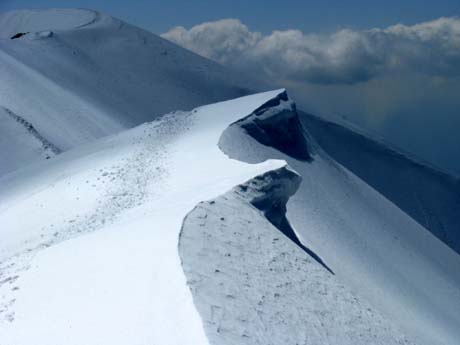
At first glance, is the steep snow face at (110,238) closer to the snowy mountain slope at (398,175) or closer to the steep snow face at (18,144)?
the steep snow face at (18,144)

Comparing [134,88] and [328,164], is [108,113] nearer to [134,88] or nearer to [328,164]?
[134,88]

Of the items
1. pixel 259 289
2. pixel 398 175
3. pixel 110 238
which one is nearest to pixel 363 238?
pixel 110 238

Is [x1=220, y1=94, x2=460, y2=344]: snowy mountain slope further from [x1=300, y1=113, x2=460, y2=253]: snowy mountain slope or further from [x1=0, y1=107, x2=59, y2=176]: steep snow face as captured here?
[x1=300, y1=113, x2=460, y2=253]: snowy mountain slope

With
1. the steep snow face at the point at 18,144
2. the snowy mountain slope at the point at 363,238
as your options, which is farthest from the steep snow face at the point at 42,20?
the snowy mountain slope at the point at 363,238

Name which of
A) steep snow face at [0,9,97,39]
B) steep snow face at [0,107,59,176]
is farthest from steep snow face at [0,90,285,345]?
steep snow face at [0,9,97,39]

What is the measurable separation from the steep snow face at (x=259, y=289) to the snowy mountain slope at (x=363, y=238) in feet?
15.1

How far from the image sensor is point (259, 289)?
639 centimetres

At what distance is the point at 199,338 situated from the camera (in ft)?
16.1

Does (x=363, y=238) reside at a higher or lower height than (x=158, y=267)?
lower

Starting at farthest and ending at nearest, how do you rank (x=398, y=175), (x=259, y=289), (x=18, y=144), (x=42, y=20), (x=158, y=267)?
(x=42, y=20) < (x=398, y=175) < (x=18, y=144) < (x=259, y=289) < (x=158, y=267)

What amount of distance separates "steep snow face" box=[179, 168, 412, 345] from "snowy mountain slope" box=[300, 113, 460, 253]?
2398 cm

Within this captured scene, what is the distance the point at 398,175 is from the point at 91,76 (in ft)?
63.1

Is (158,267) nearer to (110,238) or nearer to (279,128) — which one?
(110,238)

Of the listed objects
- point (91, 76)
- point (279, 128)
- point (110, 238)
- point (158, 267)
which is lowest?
point (91, 76)
